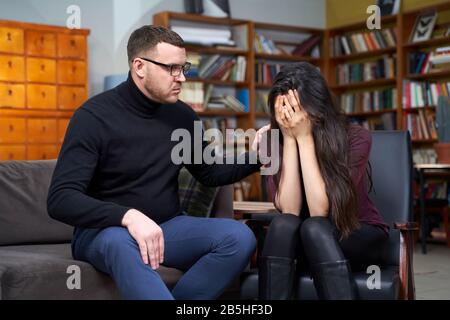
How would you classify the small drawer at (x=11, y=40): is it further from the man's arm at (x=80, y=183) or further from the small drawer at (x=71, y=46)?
the man's arm at (x=80, y=183)

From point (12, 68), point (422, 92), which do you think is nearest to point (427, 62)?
point (422, 92)

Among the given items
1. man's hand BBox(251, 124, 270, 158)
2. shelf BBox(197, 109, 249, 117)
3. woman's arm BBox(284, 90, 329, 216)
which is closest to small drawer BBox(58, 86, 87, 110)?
shelf BBox(197, 109, 249, 117)

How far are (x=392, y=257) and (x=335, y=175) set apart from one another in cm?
44

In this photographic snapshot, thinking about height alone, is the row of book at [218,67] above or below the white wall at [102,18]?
below

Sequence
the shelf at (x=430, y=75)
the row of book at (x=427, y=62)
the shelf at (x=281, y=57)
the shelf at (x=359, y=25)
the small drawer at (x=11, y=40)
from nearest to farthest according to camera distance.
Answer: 1. the small drawer at (x=11, y=40)
2. the row of book at (x=427, y=62)
3. the shelf at (x=430, y=75)
4. the shelf at (x=359, y=25)
5. the shelf at (x=281, y=57)

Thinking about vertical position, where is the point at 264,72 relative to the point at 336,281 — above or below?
above

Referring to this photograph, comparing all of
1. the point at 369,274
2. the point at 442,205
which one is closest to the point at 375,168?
the point at 369,274

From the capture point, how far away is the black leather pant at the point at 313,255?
1.95m

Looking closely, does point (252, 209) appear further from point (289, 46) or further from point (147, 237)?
point (289, 46)

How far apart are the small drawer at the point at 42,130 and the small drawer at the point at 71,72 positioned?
1.23 ft

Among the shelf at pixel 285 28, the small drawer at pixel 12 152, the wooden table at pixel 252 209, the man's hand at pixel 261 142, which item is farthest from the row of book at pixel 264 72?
the man's hand at pixel 261 142

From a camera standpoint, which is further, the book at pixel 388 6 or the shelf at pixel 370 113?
the shelf at pixel 370 113

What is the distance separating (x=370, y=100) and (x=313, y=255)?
541 cm

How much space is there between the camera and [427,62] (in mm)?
6523
